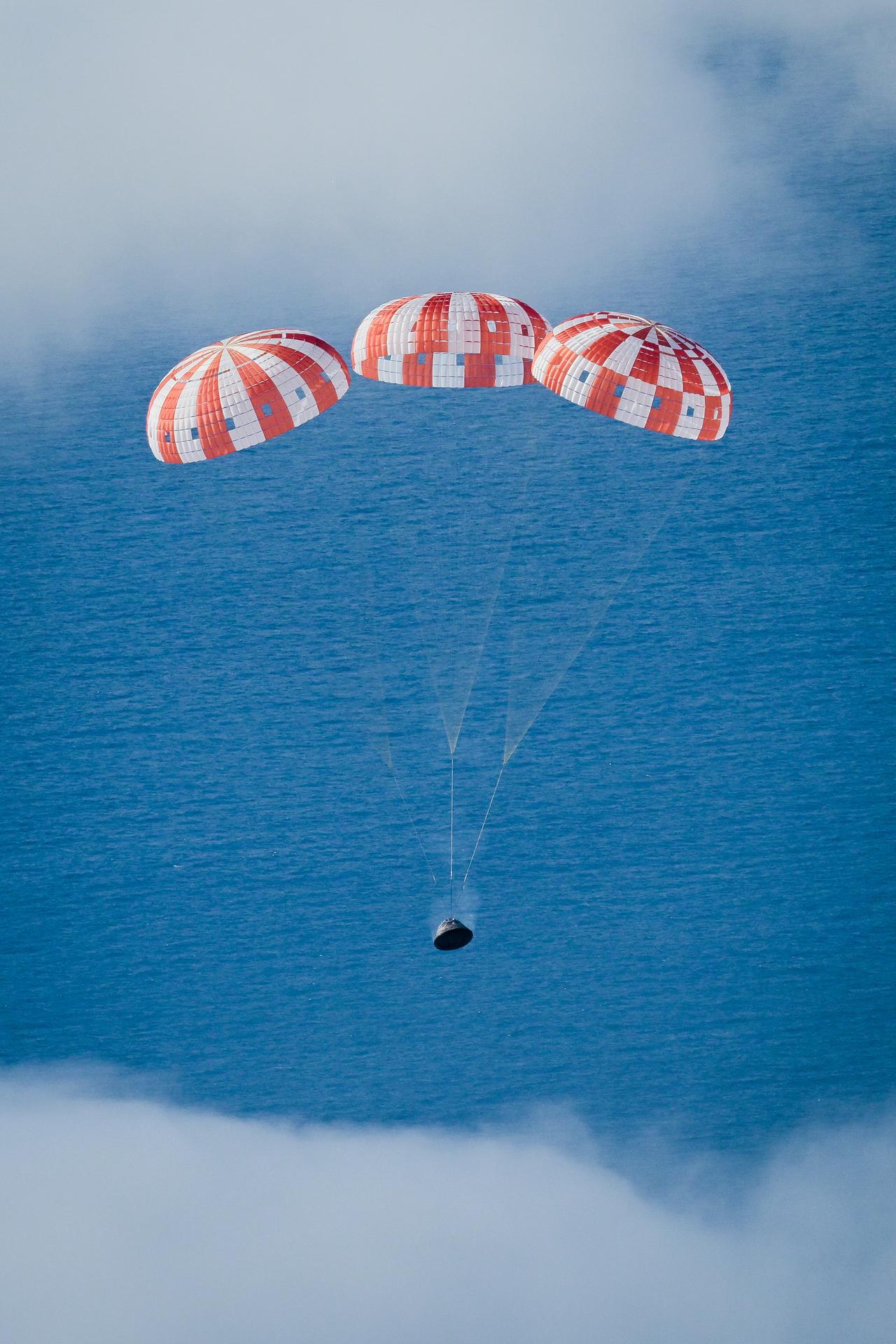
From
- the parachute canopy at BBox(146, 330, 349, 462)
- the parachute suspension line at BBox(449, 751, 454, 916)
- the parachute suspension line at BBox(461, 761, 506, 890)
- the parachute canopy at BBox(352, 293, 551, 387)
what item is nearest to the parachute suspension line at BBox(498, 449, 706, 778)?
the parachute suspension line at BBox(461, 761, 506, 890)

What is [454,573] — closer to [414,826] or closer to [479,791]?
[479,791]

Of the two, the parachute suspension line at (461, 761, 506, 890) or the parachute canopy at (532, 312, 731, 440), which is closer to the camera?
the parachute canopy at (532, 312, 731, 440)

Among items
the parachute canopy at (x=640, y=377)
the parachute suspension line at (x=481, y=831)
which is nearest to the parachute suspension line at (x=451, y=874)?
the parachute suspension line at (x=481, y=831)

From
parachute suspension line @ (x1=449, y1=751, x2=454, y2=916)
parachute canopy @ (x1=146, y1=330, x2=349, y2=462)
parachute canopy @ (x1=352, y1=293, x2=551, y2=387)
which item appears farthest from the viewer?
parachute suspension line @ (x1=449, y1=751, x2=454, y2=916)

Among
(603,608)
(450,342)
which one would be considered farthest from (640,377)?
(603,608)

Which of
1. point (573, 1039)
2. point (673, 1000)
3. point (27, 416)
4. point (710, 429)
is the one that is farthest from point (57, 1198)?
Answer: point (710, 429)

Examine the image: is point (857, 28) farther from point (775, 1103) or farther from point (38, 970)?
point (38, 970)

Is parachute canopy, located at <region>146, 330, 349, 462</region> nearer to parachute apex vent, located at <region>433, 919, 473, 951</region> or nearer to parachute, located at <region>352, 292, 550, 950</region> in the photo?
parachute, located at <region>352, 292, 550, 950</region>
